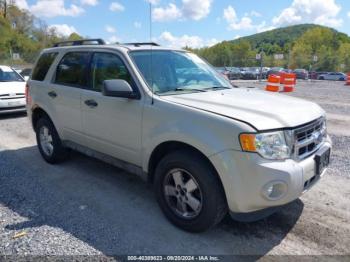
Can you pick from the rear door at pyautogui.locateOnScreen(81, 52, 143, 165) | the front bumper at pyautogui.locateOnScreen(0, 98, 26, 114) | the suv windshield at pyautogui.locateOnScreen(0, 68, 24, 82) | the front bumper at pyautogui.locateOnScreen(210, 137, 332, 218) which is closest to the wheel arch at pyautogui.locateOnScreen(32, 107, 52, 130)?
the rear door at pyautogui.locateOnScreen(81, 52, 143, 165)

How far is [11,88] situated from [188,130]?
8111 millimetres

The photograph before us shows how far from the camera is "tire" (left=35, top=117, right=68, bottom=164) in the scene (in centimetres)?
527

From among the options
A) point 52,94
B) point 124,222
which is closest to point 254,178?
point 124,222

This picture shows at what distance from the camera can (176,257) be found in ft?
9.89

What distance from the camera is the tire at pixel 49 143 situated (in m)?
5.27

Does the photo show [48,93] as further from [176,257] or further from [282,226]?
[282,226]

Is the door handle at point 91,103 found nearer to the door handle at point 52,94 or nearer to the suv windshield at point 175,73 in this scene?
the suv windshield at point 175,73

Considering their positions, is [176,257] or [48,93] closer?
[176,257]

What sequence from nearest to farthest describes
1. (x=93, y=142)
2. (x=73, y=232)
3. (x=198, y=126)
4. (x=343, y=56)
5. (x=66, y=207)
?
1. (x=198, y=126)
2. (x=73, y=232)
3. (x=66, y=207)
4. (x=93, y=142)
5. (x=343, y=56)

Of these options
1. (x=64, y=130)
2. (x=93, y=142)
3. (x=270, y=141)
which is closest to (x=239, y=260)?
(x=270, y=141)

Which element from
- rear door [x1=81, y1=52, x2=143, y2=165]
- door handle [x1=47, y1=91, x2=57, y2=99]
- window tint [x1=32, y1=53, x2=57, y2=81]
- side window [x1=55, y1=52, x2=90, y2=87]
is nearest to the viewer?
rear door [x1=81, y1=52, x2=143, y2=165]

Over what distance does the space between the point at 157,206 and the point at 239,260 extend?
1.31 m

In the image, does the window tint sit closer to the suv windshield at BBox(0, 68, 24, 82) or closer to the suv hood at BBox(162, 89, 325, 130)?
the suv hood at BBox(162, 89, 325, 130)

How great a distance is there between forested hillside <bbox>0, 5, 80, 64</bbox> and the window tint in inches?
2150
